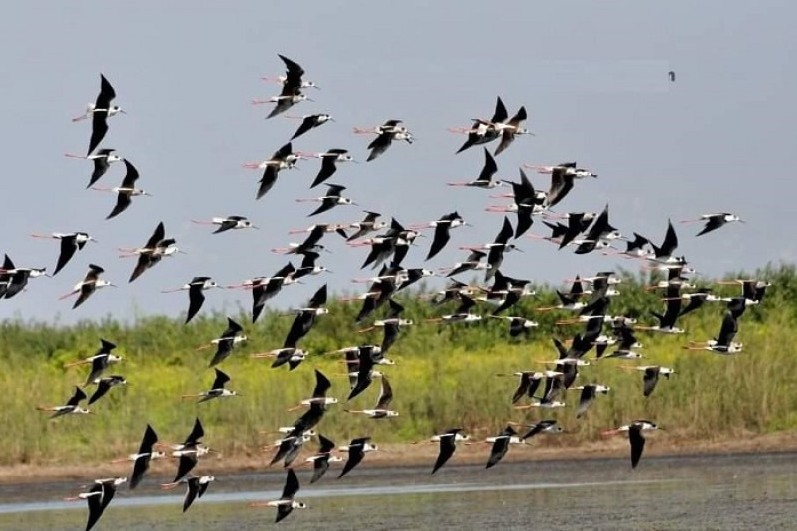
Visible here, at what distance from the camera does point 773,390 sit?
3384 centimetres

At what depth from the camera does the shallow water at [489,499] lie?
27.2m

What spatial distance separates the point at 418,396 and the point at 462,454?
3.52 feet

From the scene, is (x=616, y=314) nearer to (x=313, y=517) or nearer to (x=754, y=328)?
(x=754, y=328)

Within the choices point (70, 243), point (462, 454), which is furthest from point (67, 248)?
point (462, 454)

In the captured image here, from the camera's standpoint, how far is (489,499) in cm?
2973

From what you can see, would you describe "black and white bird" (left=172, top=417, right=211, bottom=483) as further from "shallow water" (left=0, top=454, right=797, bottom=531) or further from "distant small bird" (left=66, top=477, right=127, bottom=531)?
"shallow water" (left=0, top=454, right=797, bottom=531)

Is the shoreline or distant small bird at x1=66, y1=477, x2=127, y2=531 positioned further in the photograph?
the shoreline

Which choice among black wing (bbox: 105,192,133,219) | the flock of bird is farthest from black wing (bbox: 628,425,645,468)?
black wing (bbox: 105,192,133,219)

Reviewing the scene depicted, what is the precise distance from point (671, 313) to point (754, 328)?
10703 millimetres

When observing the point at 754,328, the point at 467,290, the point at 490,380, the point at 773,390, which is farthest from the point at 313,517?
the point at 754,328

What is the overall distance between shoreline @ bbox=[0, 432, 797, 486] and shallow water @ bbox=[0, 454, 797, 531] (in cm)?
22

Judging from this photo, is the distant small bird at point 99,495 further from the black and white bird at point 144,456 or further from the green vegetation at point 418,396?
the green vegetation at point 418,396

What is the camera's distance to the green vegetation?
33438mm

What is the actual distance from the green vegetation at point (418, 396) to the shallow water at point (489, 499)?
65 centimetres
